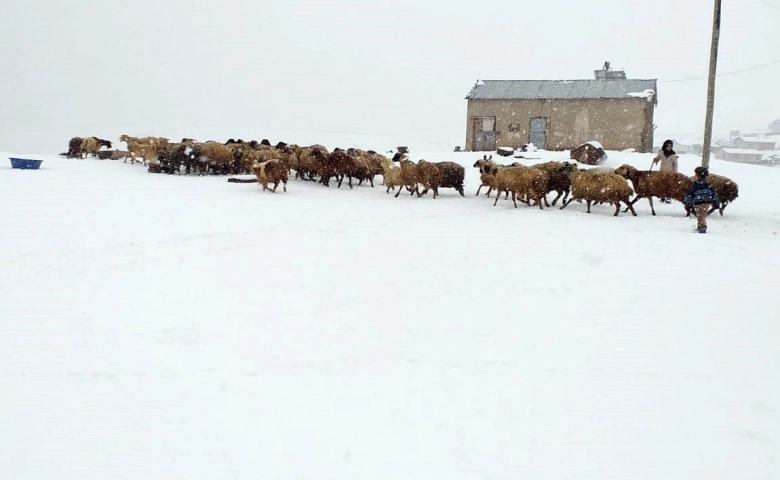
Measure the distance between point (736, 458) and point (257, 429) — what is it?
3053 mm

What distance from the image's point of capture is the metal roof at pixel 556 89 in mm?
28906

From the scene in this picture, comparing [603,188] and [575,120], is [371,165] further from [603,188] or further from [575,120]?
[575,120]

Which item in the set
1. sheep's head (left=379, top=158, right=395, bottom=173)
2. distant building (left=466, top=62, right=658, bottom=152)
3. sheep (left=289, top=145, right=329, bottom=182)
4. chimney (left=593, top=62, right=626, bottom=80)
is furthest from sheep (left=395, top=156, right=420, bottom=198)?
chimney (left=593, top=62, right=626, bottom=80)

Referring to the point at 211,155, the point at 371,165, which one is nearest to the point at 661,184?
the point at 371,165

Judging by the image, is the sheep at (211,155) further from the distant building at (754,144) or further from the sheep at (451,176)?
the distant building at (754,144)

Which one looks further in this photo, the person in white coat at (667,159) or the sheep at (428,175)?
the sheep at (428,175)

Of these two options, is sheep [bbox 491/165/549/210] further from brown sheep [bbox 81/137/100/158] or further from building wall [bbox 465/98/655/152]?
brown sheep [bbox 81/137/100/158]

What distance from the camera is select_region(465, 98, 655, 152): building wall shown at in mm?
28094

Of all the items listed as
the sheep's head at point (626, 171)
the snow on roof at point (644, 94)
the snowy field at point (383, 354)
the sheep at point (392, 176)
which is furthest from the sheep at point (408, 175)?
the snow on roof at point (644, 94)

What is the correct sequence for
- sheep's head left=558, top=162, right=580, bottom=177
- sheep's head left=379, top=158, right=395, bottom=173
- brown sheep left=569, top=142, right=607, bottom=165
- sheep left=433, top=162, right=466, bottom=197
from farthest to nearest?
brown sheep left=569, top=142, right=607, bottom=165 → sheep's head left=379, top=158, right=395, bottom=173 → sheep left=433, top=162, right=466, bottom=197 → sheep's head left=558, top=162, right=580, bottom=177

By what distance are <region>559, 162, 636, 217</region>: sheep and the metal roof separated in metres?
18.8

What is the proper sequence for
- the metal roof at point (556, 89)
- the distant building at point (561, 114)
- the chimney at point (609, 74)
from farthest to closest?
1. the chimney at point (609, 74)
2. the metal roof at point (556, 89)
3. the distant building at point (561, 114)

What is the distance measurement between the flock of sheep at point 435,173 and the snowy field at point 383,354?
113 inches

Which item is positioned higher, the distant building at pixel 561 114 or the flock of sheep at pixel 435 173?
the distant building at pixel 561 114
